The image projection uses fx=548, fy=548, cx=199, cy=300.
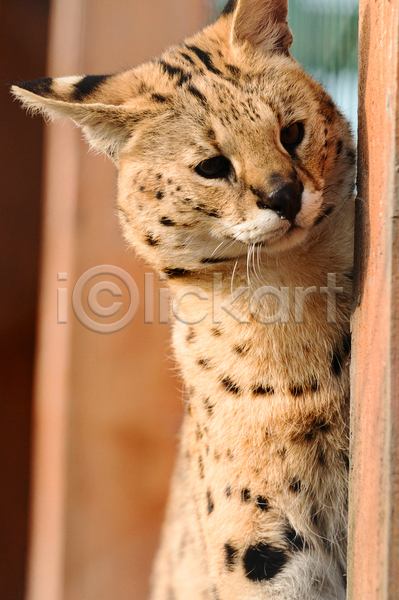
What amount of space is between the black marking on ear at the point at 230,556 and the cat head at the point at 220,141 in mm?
799

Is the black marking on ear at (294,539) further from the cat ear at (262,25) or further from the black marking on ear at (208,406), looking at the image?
the cat ear at (262,25)

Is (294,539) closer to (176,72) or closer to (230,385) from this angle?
(230,385)

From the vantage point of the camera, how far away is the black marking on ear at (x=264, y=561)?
60.0 inches

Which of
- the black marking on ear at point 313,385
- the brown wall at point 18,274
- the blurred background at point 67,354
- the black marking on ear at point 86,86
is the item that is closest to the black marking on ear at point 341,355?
the black marking on ear at point 313,385

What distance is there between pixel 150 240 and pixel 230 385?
491 mm

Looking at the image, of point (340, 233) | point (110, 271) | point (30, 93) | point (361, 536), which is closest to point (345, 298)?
point (340, 233)

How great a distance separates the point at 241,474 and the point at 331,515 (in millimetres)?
276

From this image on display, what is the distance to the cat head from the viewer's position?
1.40 meters

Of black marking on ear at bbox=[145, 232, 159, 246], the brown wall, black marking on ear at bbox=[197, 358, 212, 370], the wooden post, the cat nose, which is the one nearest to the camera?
the wooden post

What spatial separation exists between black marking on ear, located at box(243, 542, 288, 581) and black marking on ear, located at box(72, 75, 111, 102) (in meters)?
1.38

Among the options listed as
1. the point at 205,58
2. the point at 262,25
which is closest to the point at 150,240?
the point at 205,58

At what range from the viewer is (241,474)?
1563 mm

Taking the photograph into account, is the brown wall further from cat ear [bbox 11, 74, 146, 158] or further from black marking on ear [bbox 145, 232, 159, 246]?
black marking on ear [bbox 145, 232, 159, 246]

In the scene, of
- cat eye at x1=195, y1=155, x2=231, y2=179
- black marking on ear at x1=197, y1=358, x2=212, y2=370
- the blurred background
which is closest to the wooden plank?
A: the blurred background
